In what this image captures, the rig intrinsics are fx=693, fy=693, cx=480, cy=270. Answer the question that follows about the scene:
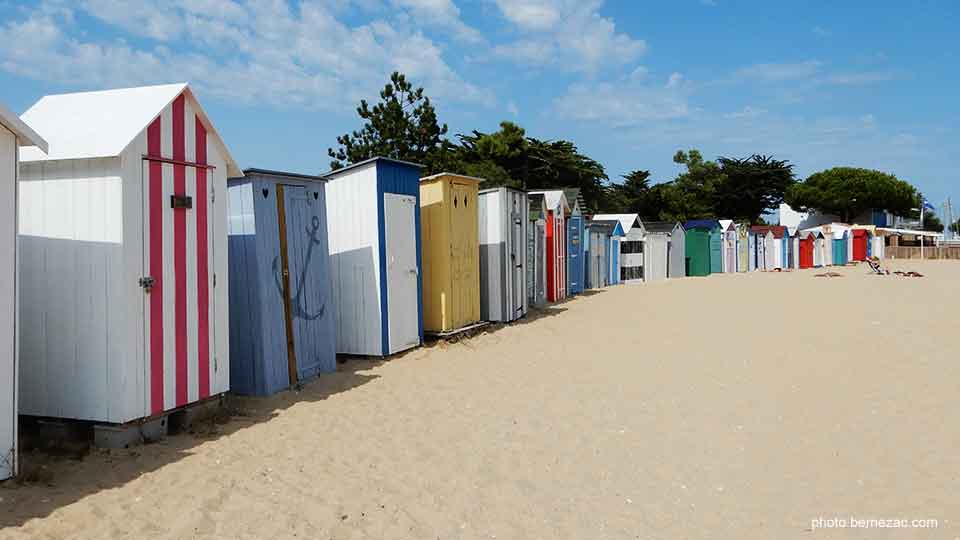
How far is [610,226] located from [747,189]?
142 ft

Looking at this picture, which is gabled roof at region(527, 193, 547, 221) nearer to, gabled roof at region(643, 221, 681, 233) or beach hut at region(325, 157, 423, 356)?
beach hut at region(325, 157, 423, 356)

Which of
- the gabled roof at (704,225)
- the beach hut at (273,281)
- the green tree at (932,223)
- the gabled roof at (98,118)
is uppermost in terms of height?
the green tree at (932,223)

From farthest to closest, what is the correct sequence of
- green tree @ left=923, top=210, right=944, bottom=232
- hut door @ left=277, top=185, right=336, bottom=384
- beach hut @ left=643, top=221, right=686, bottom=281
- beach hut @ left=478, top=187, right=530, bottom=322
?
green tree @ left=923, top=210, right=944, bottom=232 < beach hut @ left=643, top=221, right=686, bottom=281 < beach hut @ left=478, top=187, right=530, bottom=322 < hut door @ left=277, top=185, right=336, bottom=384

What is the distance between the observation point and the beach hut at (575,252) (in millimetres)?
20031

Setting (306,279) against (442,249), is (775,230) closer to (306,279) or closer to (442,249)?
(442,249)

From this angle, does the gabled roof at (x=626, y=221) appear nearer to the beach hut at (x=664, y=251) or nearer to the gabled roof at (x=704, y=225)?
the beach hut at (x=664, y=251)

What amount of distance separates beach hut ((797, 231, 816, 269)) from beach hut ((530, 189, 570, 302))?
29.7 metres

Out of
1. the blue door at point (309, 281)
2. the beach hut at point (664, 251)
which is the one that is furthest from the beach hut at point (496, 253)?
the beach hut at point (664, 251)

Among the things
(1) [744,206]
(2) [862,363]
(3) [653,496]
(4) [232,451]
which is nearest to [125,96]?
(4) [232,451]

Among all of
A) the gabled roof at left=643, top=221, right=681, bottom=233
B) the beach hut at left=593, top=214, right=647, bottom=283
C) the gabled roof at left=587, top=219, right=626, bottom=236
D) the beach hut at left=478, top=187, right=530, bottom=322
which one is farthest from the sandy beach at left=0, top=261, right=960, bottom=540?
the gabled roof at left=643, top=221, right=681, bottom=233

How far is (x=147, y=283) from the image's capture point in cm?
531

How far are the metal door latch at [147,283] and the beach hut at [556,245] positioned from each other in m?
13.1

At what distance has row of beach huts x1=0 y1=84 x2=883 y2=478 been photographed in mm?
5141

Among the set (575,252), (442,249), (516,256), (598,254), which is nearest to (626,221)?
(598,254)
